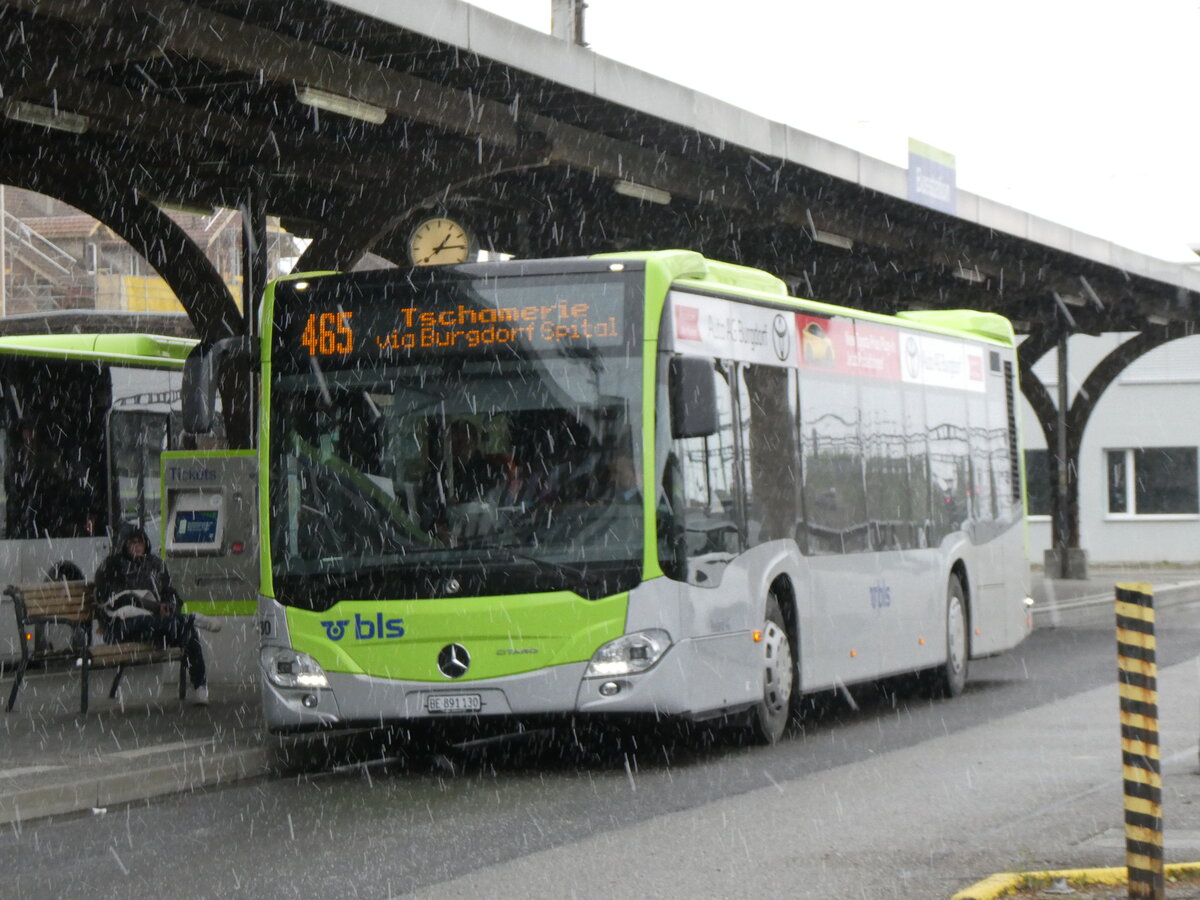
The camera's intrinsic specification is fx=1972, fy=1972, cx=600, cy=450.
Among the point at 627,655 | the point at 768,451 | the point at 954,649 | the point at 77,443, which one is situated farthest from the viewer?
the point at 77,443

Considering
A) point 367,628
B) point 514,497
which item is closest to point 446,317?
point 514,497

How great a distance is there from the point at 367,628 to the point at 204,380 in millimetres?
1739

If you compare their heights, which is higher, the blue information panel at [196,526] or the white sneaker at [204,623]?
the blue information panel at [196,526]

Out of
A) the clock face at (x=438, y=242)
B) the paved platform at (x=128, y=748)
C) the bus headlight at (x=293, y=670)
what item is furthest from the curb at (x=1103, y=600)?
the bus headlight at (x=293, y=670)

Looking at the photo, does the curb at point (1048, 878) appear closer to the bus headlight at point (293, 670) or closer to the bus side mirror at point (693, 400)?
the bus side mirror at point (693, 400)

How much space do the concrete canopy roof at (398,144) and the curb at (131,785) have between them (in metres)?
4.49

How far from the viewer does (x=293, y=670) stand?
1132 centimetres

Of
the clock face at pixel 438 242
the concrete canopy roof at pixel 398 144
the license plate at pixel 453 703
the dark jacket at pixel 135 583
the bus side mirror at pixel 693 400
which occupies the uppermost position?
the concrete canopy roof at pixel 398 144

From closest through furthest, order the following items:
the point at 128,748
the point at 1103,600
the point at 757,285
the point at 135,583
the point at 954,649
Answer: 1. the point at 128,748
2. the point at 757,285
3. the point at 135,583
4. the point at 954,649
5. the point at 1103,600

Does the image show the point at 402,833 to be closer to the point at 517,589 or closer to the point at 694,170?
the point at 517,589

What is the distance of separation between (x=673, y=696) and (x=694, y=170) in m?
9.59

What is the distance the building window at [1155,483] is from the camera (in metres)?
46.9

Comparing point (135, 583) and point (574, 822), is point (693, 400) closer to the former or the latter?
point (574, 822)

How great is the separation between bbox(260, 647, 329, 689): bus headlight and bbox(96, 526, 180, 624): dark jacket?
11.6ft
